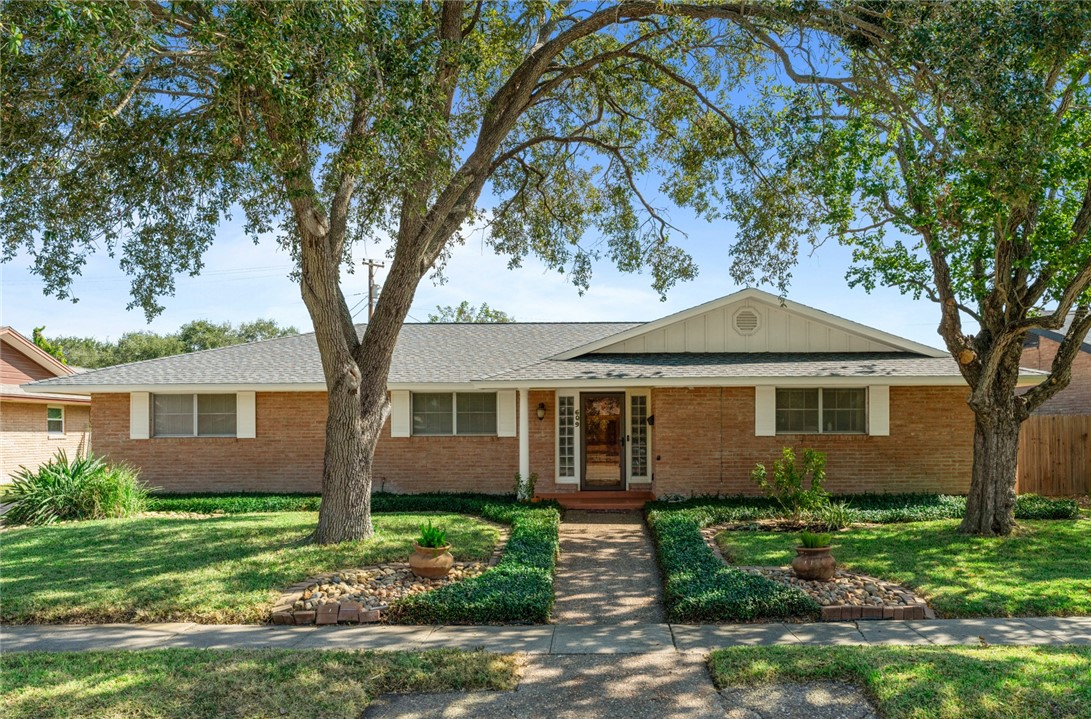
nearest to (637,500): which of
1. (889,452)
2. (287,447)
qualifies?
(889,452)

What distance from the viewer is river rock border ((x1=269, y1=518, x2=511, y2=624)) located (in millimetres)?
6910

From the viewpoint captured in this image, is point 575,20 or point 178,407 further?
point 178,407

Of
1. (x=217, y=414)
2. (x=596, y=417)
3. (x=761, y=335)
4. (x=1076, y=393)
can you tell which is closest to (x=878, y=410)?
(x=761, y=335)

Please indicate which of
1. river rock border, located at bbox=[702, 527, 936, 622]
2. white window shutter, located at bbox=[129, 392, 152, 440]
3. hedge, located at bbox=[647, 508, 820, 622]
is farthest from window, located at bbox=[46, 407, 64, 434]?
river rock border, located at bbox=[702, 527, 936, 622]

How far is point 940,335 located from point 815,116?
4269 mm

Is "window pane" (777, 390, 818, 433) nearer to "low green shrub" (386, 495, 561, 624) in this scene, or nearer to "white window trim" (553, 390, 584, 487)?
"white window trim" (553, 390, 584, 487)

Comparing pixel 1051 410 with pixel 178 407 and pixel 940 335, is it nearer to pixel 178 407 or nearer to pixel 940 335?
pixel 940 335

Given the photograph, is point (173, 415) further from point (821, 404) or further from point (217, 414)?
point (821, 404)

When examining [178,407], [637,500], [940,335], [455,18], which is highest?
[455,18]

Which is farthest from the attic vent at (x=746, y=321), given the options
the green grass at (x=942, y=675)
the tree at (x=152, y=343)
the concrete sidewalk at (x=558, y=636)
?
the tree at (x=152, y=343)

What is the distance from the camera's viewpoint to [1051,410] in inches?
858

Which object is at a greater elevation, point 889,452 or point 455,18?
point 455,18

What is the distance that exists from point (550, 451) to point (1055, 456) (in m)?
11.9

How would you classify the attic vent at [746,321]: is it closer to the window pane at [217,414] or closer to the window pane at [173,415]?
the window pane at [217,414]
